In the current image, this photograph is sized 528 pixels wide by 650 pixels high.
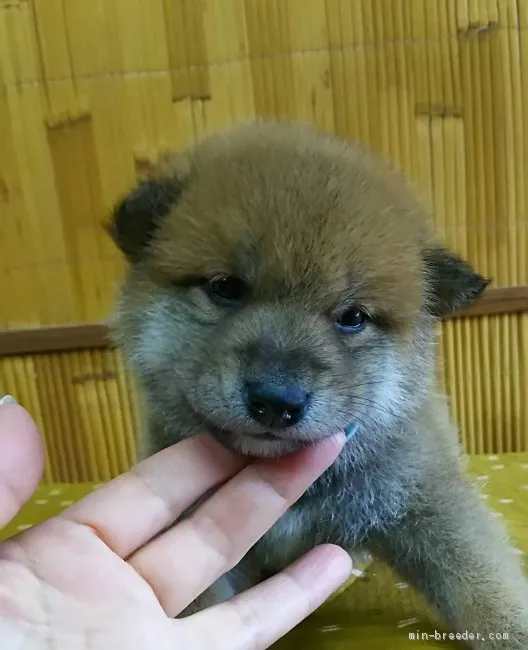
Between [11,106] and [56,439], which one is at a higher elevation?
[11,106]

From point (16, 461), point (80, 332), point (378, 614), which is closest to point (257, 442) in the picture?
point (16, 461)

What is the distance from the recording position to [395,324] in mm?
1111

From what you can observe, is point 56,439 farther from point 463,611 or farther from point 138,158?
point 463,611

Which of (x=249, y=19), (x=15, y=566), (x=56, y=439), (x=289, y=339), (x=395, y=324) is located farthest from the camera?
(x=56, y=439)

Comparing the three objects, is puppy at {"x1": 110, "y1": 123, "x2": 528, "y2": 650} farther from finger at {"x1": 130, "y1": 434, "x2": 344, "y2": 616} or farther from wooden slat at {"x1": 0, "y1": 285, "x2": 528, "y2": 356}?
wooden slat at {"x1": 0, "y1": 285, "x2": 528, "y2": 356}

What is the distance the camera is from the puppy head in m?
0.97

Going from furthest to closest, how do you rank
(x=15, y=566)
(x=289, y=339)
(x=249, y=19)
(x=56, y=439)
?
(x=56, y=439) < (x=249, y=19) < (x=289, y=339) < (x=15, y=566)

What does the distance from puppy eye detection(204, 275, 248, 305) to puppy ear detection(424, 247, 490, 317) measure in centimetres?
34

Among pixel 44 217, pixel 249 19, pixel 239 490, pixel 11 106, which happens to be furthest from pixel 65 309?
pixel 239 490

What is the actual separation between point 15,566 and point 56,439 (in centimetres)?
141

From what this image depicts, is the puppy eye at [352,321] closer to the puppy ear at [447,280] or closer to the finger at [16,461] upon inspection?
the puppy ear at [447,280]

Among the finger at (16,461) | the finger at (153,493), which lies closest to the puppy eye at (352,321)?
the finger at (153,493)

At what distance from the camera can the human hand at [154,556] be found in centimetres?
82

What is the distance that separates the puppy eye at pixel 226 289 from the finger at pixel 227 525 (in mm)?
249
